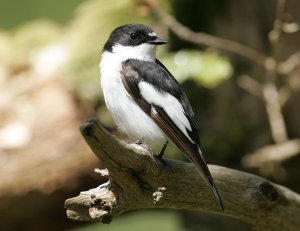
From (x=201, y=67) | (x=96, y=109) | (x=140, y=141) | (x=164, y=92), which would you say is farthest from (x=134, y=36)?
(x=96, y=109)

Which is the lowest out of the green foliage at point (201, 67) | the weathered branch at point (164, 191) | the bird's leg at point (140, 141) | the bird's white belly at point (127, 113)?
the weathered branch at point (164, 191)

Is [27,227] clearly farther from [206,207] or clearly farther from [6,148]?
[206,207]

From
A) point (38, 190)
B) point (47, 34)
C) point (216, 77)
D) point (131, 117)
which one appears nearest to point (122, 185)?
point (131, 117)

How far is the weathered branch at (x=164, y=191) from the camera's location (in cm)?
214

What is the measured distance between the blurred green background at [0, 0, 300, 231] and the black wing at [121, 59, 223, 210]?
957mm

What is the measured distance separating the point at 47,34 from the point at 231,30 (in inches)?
50.6

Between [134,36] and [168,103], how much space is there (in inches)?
16.8

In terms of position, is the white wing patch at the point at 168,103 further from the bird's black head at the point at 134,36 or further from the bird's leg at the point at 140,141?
the bird's black head at the point at 134,36

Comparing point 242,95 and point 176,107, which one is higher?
point 242,95

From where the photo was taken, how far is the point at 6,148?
13.0 feet

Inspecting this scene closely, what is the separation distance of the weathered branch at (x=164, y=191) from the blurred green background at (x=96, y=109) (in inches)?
42.5

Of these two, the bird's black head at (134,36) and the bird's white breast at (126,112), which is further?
the bird's black head at (134,36)

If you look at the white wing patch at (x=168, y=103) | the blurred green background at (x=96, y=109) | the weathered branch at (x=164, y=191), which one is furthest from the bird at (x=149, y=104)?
the blurred green background at (x=96, y=109)

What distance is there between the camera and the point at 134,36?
2881mm
